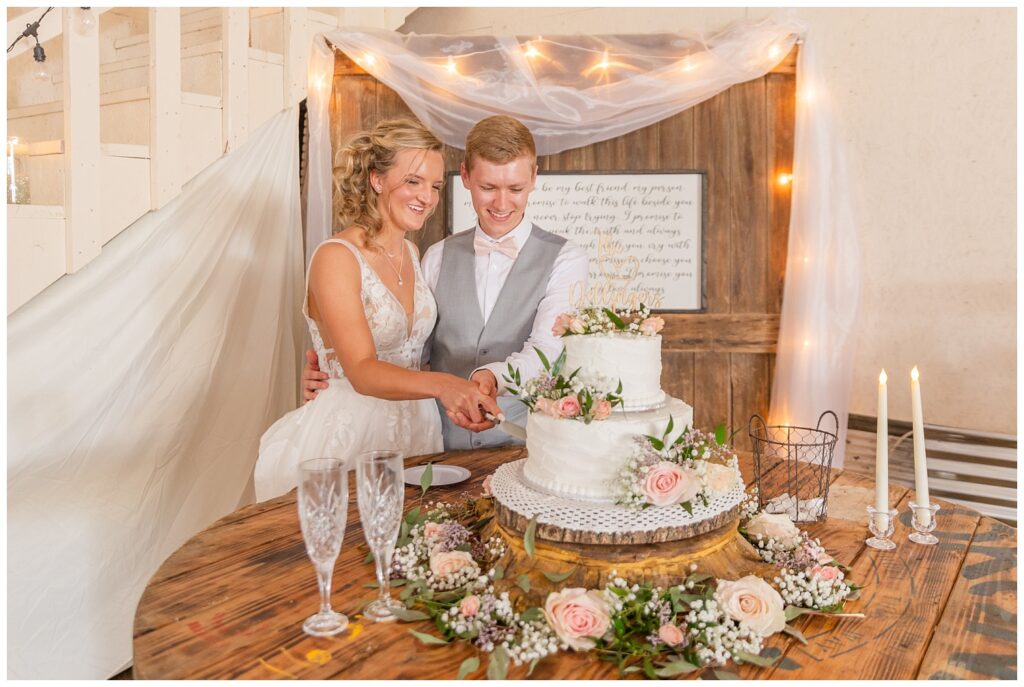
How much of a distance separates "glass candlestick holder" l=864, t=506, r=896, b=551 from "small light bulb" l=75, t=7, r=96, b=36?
8.37ft

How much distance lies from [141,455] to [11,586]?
0.56 meters

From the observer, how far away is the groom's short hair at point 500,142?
90.3 inches

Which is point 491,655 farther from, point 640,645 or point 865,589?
point 865,589

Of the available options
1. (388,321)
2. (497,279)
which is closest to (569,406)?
(388,321)

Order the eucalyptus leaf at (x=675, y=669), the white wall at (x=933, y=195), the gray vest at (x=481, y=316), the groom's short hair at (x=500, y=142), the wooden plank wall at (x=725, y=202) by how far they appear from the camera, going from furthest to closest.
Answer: the wooden plank wall at (x=725, y=202) < the white wall at (x=933, y=195) < the gray vest at (x=481, y=316) < the groom's short hair at (x=500, y=142) < the eucalyptus leaf at (x=675, y=669)

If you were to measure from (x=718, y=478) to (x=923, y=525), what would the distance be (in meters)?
0.59

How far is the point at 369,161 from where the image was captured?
7.38 feet

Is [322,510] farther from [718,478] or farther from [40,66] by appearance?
[40,66]

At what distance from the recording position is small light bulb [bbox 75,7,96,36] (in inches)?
92.7

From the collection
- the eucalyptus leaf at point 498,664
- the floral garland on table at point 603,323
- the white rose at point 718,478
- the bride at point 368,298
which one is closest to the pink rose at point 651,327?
the floral garland on table at point 603,323

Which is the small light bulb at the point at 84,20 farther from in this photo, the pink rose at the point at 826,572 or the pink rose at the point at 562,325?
the pink rose at the point at 826,572

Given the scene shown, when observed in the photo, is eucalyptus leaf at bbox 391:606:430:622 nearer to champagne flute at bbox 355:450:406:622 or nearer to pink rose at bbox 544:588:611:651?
champagne flute at bbox 355:450:406:622

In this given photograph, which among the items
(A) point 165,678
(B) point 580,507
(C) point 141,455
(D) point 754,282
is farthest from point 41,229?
(D) point 754,282

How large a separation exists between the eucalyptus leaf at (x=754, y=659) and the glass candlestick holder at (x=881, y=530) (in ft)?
1.82
